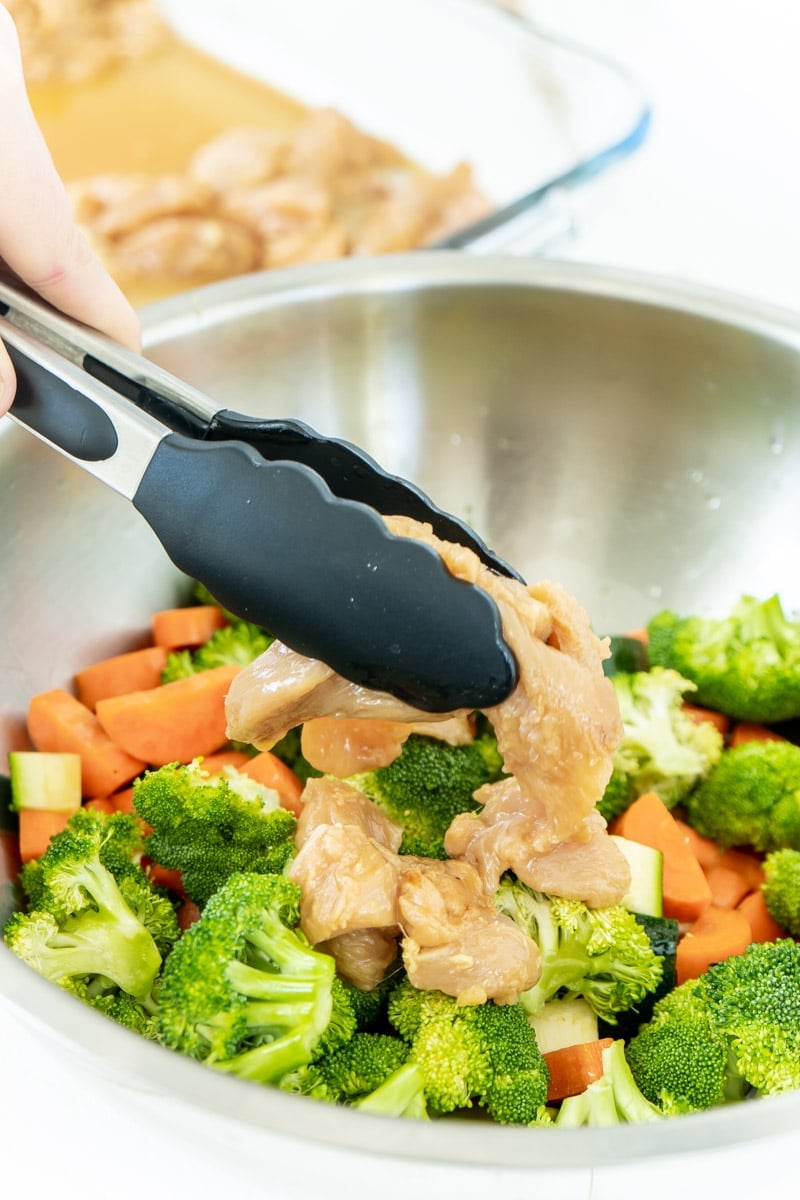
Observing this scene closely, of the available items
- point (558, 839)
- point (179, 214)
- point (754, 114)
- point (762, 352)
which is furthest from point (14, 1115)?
point (754, 114)

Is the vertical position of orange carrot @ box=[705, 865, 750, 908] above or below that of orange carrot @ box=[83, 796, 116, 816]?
above

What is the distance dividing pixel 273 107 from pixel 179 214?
747 millimetres

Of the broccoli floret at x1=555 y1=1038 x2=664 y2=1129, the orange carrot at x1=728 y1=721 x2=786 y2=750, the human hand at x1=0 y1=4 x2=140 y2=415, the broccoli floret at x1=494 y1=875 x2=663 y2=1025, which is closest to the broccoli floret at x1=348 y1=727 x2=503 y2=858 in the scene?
the broccoli floret at x1=494 y1=875 x2=663 y2=1025

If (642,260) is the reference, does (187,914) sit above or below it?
below

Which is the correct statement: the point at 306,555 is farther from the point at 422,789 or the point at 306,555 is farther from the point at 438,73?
the point at 438,73

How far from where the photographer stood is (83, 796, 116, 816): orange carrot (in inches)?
64.9

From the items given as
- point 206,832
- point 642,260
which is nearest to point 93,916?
point 206,832

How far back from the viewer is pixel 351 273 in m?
2.02

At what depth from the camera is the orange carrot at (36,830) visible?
5.08 ft

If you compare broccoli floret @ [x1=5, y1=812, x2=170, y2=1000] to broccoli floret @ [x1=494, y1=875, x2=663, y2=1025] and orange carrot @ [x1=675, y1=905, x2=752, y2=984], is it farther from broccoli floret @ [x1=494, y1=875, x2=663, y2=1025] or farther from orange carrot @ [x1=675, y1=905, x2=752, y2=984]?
orange carrot @ [x1=675, y1=905, x2=752, y2=984]

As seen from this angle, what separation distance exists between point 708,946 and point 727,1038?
20 cm

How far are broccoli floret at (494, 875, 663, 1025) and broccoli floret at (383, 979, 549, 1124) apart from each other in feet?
0.32

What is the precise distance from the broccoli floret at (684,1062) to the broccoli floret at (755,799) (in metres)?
0.35

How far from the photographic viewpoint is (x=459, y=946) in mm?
1329
